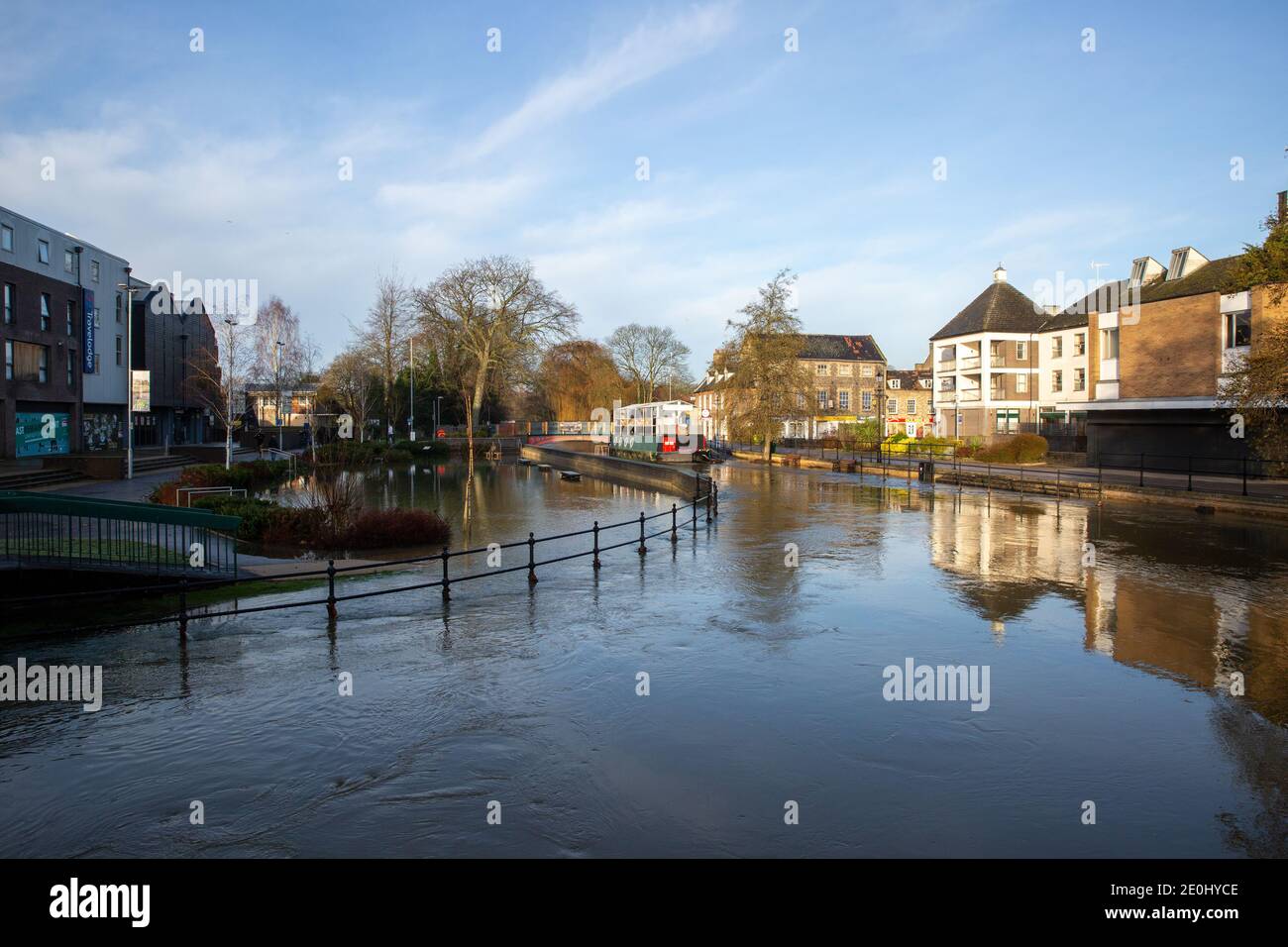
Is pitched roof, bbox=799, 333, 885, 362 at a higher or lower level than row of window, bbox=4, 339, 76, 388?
higher

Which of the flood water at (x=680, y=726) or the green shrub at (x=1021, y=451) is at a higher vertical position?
the green shrub at (x=1021, y=451)

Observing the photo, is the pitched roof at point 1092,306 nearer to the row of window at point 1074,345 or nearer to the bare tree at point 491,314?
the row of window at point 1074,345

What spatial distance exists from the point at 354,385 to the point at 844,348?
55.5m

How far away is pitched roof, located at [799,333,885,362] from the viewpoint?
95562 millimetres

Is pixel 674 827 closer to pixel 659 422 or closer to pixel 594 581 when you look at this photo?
pixel 594 581

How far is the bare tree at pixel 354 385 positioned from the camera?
63.5m

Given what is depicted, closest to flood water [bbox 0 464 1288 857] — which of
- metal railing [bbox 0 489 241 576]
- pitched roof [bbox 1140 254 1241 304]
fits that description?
metal railing [bbox 0 489 241 576]

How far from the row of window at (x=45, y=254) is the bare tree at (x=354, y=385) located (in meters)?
18.4

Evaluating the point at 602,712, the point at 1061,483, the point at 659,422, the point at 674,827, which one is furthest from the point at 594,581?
the point at 659,422

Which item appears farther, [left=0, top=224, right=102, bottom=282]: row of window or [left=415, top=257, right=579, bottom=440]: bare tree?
[left=415, top=257, right=579, bottom=440]: bare tree

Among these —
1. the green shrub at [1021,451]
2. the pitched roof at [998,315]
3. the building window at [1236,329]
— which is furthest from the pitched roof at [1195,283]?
the pitched roof at [998,315]

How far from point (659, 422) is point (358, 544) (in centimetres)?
4186

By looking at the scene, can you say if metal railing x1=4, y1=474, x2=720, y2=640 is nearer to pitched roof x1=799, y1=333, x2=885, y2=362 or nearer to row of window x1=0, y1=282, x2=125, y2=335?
row of window x1=0, y1=282, x2=125, y2=335

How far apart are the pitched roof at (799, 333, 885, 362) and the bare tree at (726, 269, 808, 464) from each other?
145 feet
